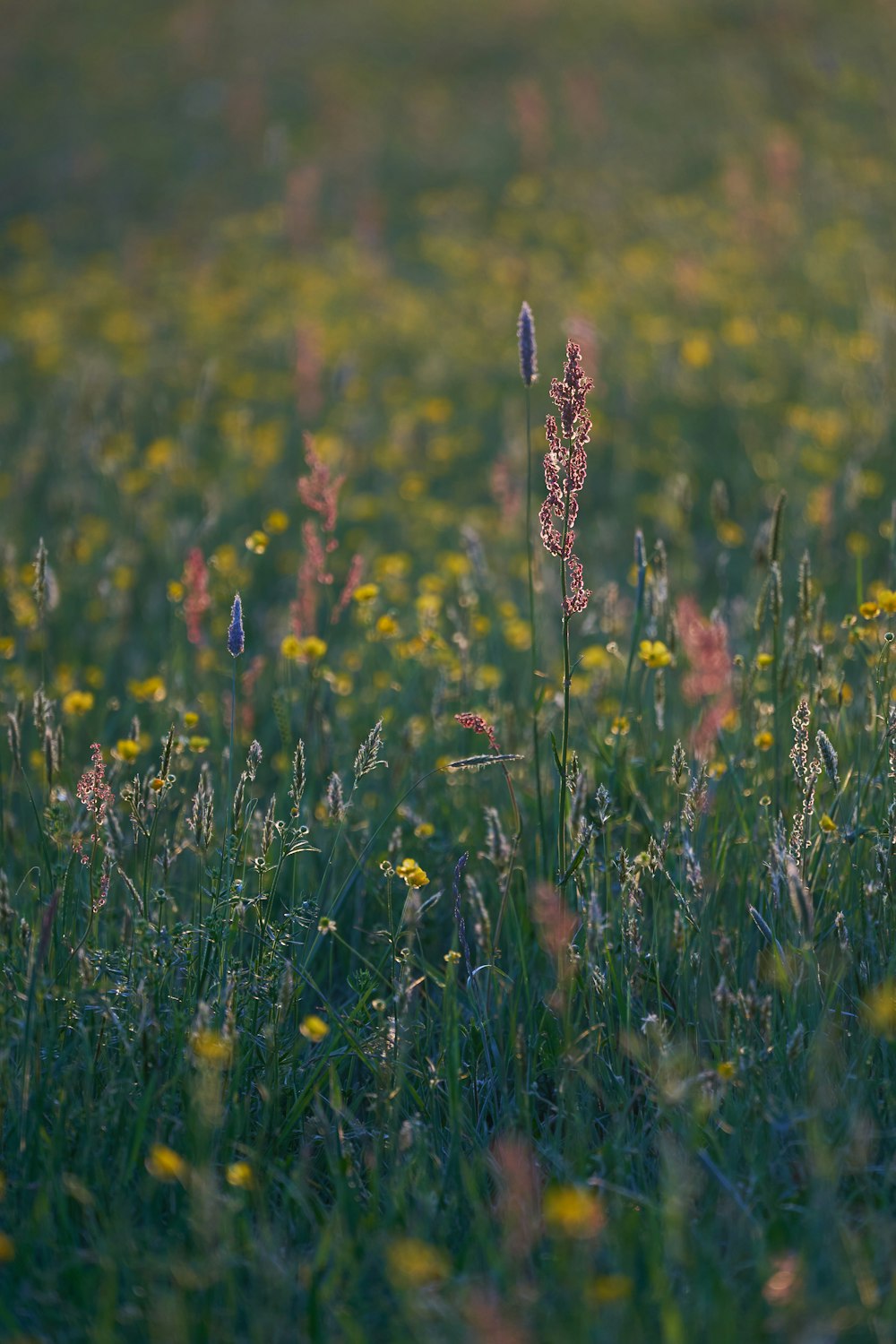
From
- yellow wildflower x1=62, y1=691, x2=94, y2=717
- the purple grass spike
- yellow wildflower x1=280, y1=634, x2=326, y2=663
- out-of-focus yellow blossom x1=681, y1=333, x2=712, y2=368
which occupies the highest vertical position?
the purple grass spike

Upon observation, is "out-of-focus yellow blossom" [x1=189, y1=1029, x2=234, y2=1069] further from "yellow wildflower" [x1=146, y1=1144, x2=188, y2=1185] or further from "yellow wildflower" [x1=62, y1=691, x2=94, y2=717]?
"yellow wildflower" [x1=62, y1=691, x2=94, y2=717]

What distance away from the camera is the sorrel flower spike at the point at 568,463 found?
179 cm

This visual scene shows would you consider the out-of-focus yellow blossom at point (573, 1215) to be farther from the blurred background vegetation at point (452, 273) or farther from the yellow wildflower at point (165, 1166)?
the blurred background vegetation at point (452, 273)

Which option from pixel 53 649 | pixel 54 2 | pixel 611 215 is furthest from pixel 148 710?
pixel 54 2

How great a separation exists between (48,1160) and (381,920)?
0.91m

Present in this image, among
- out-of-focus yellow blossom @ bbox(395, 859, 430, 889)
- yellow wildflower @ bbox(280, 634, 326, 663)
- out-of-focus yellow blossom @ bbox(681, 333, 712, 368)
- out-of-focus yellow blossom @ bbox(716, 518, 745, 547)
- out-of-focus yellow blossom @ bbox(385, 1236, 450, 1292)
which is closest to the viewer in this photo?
out-of-focus yellow blossom @ bbox(385, 1236, 450, 1292)

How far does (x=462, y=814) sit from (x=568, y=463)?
942 millimetres

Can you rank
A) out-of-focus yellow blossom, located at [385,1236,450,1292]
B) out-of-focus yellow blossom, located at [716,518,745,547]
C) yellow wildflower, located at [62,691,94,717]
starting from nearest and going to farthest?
out-of-focus yellow blossom, located at [385,1236,450,1292]
yellow wildflower, located at [62,691,94,717]
out-of-focus yellow blossom, located at [716,518,745,547]

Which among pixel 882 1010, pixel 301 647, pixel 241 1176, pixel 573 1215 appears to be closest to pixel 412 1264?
pixel 573 1215

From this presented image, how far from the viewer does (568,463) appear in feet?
5.99

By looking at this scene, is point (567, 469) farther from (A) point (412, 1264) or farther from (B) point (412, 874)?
(A) point (412, 1264)

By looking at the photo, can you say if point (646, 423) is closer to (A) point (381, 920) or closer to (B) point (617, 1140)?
(A) point (381, 920)

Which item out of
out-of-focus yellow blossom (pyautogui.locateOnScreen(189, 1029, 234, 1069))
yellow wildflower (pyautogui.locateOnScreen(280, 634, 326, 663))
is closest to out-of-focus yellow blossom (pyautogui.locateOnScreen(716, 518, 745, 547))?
yellow wildflower (pyautogui.locateOnScreen(280, 634, 326, 663))

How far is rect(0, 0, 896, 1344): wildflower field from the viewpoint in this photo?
4.73 ft
